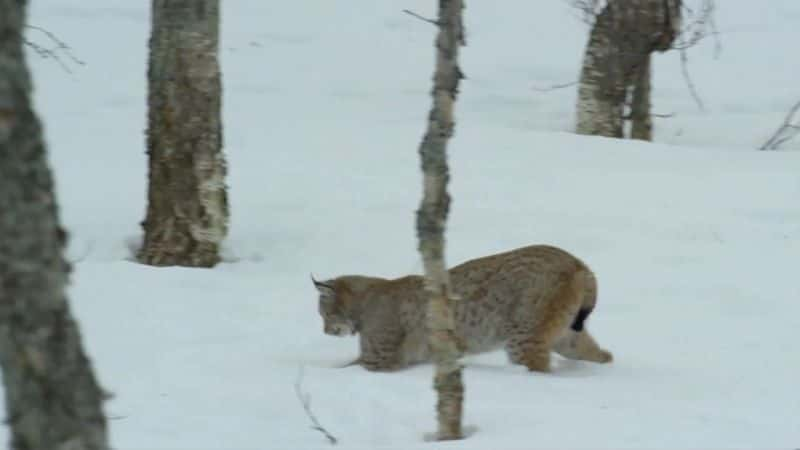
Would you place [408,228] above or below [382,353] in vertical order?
above

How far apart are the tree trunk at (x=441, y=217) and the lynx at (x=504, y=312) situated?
1511 mm

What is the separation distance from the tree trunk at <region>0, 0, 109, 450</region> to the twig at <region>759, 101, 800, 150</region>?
38.7 ft

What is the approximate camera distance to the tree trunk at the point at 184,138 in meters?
10.2

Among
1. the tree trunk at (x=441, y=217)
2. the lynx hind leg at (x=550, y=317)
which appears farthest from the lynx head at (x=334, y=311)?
the tree trunk at (x=441, y=217)

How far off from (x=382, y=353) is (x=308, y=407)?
4.57 ft

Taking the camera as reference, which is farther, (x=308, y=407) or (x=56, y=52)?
(x=56, y=52)

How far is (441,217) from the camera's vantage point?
6.38m

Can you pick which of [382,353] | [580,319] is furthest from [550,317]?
[382,353]

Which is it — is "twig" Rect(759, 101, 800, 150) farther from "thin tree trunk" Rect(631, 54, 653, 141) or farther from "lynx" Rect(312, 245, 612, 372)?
"lynx" Rect(312, 245, 612, 372)

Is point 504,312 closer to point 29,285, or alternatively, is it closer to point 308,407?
point 308,407

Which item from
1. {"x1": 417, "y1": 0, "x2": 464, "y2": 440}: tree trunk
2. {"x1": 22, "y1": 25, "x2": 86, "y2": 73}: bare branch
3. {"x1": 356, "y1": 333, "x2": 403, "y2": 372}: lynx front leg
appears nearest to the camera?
{"x1": 417, "y1": 0, "x2": 464, "y2": 440}: tree trunk

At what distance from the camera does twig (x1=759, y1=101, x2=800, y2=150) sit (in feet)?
48.7

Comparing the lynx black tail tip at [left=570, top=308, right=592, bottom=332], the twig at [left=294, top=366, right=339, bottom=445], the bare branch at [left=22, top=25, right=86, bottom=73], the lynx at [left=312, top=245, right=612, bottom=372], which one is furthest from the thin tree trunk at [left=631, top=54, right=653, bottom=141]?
the twig at [left=294, top=366, right=339, bottom=445]

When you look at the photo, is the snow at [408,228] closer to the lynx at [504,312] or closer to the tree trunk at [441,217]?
the lynx at [504,312]
